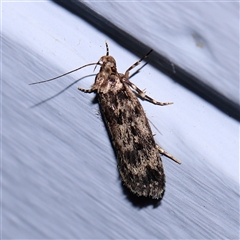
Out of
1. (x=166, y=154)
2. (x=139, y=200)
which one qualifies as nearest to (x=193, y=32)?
(x=166, y=154)

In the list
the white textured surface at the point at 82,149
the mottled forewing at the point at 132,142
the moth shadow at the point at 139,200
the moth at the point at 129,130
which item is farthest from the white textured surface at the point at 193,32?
the moth shadow at the point at 139,200

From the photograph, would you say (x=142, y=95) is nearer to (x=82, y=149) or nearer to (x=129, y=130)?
(x=129, y=130)

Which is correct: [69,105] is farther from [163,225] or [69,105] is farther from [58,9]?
[163,225]

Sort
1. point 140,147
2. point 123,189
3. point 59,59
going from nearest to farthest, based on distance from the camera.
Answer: point 59,59
point 123,189
point 140,147

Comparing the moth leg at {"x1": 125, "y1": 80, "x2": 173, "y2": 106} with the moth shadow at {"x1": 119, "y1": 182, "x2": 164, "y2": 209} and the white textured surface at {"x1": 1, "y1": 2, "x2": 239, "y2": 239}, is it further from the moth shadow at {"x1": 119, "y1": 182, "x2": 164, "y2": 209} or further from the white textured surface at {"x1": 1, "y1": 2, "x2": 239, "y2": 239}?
the moth shadow at {"x1": 119, "y1": 182, "x2": 164, "y2": 209}

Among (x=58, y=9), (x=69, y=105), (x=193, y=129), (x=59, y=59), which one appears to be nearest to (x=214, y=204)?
(x=193, y=129)

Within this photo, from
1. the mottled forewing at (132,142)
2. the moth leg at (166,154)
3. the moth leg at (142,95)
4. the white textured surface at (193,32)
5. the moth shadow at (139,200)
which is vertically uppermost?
the white textured surface at (193,32)

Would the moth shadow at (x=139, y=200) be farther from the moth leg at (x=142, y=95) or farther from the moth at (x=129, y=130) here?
the moth leg at (x=142, y=95)

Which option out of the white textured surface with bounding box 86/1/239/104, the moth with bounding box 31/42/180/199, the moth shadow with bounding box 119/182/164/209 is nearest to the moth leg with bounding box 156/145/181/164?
the moth with bounding box 31/42/180/199
